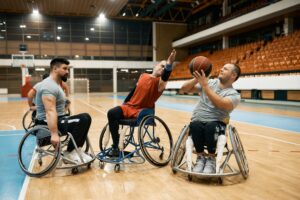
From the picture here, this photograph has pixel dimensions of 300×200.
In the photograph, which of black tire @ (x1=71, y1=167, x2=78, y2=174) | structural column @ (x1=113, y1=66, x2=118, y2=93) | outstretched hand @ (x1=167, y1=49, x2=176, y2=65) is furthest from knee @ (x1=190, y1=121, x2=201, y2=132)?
structural column @ (x1=113, y1=66, x2=118, y2=93)

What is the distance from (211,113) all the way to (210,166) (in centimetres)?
52

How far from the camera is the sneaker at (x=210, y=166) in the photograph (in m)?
3.02

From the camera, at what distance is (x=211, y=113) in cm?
315

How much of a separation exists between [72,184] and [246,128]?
445 cm

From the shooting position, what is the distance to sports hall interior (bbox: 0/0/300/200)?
9.83ft

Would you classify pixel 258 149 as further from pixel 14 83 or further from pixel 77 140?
pixel 14 83

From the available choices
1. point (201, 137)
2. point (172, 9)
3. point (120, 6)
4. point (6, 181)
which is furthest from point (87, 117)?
point (172, 9)

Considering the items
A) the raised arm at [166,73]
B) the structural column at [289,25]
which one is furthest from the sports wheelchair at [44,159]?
the structural column at [289,25]

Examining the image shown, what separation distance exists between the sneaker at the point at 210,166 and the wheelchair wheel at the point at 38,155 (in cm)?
148

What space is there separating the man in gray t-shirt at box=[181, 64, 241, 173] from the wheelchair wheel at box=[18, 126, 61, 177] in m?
1.42

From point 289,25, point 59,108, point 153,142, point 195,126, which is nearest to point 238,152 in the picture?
point 195,126

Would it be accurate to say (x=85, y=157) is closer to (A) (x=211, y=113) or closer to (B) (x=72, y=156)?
(B) (x=72, y=156)

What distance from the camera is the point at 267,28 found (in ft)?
61.6

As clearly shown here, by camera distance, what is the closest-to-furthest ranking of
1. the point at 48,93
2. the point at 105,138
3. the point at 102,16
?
the point at 48,93, the point at 105,138, the point at 102,16
